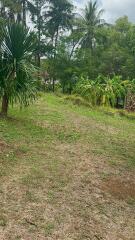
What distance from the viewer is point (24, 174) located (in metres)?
5.58

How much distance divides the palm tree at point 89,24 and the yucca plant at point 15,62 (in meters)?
18.2

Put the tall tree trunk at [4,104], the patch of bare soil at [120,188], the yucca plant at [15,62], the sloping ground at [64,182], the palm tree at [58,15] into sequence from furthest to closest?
1. the palm tree at [58,15]
2. the tall tree trunk at [4,104]
3. the yucca plant at [15,62]
4. the patch of bare soil at [120,188]
5. the sloping ground at [64,182]

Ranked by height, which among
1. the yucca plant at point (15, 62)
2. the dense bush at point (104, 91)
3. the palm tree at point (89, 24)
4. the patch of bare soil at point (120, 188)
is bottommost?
the patch of bare soil at point (120, 188)

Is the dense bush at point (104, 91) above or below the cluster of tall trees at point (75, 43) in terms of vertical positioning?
below

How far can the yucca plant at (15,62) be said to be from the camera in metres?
8.59

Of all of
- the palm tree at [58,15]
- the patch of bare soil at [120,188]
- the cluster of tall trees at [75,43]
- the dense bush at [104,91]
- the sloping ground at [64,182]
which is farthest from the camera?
the palm tree at [58,15]

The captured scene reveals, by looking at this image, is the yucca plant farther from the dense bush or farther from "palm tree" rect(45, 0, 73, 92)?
"palm tree" rect(45, 0, 73, 92)

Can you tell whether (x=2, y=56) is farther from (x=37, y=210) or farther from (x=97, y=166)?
(x=37, y=210)

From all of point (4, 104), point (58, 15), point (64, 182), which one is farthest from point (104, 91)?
point (58, 15)

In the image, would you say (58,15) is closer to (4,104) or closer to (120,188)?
(4,104)

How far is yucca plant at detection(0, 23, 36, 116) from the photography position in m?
8.59

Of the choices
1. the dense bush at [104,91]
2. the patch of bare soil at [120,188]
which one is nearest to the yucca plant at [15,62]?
the patch of bare soil at [120,188]

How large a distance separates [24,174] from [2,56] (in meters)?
4.01

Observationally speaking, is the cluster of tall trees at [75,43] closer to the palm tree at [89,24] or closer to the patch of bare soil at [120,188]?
the palm tree at [89,24]
